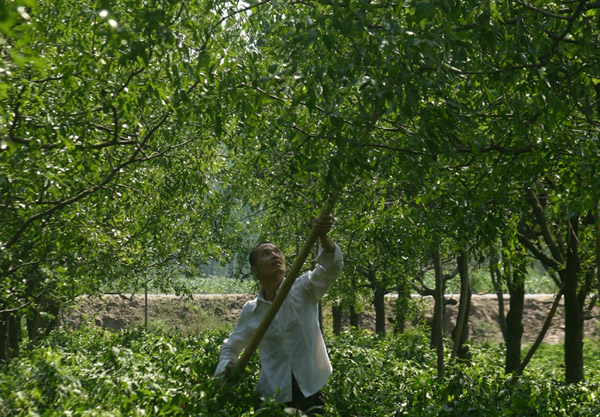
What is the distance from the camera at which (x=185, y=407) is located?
3.33 meters

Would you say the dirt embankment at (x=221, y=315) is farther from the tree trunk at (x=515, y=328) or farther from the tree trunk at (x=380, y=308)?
the tree trunk at (x=515, y=328)

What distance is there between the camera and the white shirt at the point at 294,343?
419 centimetres

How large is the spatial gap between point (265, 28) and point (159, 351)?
3.69 meters

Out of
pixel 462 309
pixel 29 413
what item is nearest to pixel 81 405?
pixel 29 413

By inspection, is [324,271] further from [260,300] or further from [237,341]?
[237,341]

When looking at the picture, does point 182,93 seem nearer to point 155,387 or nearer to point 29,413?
point 155,387

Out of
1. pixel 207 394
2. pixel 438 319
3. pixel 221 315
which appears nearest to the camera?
pixel 207 394

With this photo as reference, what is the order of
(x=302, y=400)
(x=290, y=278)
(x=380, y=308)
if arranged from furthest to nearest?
1. (x=380, y=308)
2. (x=302, y=400)
3. (x=290, y=278)

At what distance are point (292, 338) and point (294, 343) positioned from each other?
1.3 inches

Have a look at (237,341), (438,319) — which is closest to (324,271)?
(237,341)

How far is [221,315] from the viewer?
1096 inches

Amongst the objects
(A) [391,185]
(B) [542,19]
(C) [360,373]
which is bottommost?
(C) [360,373]

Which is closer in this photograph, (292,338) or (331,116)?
(331,116)

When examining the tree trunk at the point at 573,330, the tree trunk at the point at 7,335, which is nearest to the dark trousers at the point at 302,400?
the tree trunk at the point at 573,330
